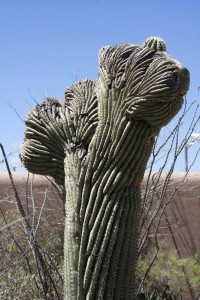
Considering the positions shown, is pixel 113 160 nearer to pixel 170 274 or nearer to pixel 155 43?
pixel 155 43

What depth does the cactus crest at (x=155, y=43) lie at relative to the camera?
368 centimetres

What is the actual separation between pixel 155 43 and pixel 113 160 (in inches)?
29.0

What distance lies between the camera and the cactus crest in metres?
3.68

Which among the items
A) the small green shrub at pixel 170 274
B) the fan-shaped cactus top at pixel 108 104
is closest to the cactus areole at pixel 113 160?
the fan-shaped cactus top at pixel 108 104

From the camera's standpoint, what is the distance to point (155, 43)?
3691 millimetres

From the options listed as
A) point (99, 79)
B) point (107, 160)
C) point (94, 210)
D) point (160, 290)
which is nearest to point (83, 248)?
point (94, 210)

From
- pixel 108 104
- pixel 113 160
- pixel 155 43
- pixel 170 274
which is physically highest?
pixel 155 43

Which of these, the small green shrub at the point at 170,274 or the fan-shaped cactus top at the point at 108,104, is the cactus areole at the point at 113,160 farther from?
the small green shrub at the point at 170,274

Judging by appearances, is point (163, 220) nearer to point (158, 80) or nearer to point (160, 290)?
point (160, 290)

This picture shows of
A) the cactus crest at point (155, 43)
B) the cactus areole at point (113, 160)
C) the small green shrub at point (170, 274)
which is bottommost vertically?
the small green shrub at point (170, 274)

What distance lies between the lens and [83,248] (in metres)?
3.57

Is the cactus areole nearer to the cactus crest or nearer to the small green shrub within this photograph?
the cactus crest

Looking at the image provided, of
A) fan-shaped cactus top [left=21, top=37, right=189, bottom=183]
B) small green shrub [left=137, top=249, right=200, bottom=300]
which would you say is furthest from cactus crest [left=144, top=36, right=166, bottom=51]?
small green shrub [left=137, top=249, right=200, bottom=300]

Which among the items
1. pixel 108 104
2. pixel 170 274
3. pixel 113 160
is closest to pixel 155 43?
pixel 108 104
